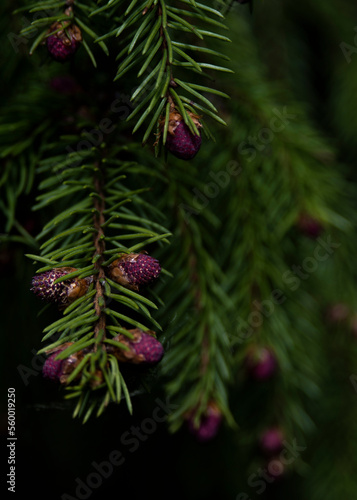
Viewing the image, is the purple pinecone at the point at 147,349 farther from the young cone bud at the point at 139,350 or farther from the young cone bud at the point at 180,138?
the young cone bud at the point at 180,138

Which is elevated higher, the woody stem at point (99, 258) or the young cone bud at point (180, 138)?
the young cone bud at point (180, 138)

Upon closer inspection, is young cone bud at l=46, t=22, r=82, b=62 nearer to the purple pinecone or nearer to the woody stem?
the woody stem

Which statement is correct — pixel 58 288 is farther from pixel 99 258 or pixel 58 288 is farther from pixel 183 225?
pixel 183 225

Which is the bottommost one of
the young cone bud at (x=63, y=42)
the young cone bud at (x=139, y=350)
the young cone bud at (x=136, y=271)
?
the young cone bud at (x=139, y=350)

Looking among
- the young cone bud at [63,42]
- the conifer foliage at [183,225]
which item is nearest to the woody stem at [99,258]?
the conifer foliage at [183,225]

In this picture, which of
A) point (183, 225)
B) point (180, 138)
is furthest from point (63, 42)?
point (183, 225)

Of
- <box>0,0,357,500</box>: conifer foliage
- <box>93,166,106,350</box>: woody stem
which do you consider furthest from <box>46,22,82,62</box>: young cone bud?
<box>93,166,106,350</box>: woody stem
